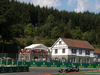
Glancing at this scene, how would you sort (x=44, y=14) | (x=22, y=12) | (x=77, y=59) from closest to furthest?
(x=77, y=59) → (x=22, y=12) → (x=44, y=14)

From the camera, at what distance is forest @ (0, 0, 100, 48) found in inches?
3024

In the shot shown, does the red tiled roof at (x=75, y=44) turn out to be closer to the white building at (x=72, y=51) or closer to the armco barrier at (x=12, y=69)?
the white building at (x=72, y=51)

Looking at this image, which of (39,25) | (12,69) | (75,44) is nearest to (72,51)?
(75,44)

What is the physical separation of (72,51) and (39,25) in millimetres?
97327

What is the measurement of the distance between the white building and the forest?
64.2ft

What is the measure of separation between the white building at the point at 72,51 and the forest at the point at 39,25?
771 inches

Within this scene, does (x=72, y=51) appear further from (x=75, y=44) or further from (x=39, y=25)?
(x=39, y=25)

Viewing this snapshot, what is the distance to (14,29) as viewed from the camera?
8331 cm

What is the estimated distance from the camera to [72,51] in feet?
239

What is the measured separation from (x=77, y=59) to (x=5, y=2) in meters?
34.2

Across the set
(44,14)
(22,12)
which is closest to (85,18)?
(44,14)

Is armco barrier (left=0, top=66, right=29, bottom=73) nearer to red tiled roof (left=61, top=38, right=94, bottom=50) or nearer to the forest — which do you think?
the forest

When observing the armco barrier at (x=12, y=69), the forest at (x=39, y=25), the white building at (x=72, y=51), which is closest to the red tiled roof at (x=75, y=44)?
the white building at (x=72, y=51)

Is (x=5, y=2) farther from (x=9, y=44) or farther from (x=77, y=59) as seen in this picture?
(x=77, y=59)
